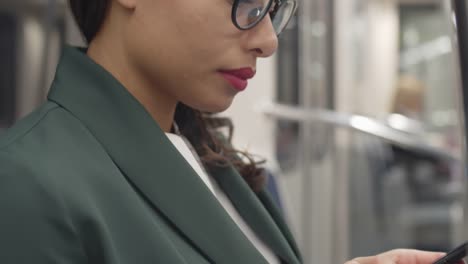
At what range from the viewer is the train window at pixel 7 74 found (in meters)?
1.92

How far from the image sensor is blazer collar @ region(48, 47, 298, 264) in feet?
2.27

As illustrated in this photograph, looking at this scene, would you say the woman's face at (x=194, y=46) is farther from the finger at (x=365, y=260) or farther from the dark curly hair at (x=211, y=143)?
the finger at (x=365, y=260)

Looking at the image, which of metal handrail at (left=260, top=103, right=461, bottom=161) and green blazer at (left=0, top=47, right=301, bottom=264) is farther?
metal handrail at (left=260, top=103, right=461, bottom=161)

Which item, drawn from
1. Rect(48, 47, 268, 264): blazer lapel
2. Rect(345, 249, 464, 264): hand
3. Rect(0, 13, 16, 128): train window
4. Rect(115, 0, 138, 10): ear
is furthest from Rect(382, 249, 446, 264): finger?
Rect(0, 13, 16, 128): train window

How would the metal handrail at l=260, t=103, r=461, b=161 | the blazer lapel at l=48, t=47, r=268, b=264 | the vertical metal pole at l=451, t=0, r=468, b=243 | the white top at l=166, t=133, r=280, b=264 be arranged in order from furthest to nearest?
the metal handrail at l=260, t=103, r=461, b=161 < the white top at l=166, t=133, r=280, b=264 < the blazer lapel at l=48, t=47, r=268, b=264 < the vertical metal pole at l=451, t=0, r=468, b=243

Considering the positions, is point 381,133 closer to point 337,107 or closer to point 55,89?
point 337,107

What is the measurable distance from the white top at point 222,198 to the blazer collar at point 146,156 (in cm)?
8

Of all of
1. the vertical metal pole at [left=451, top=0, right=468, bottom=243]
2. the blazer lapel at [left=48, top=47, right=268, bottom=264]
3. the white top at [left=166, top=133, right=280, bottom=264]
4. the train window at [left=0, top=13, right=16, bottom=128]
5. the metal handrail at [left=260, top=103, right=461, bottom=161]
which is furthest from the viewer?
the metal handrail at [left=260, top=103, right=461, bottom=161]

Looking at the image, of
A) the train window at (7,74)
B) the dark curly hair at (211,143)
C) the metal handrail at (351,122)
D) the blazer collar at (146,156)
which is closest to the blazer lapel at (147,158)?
the blazer collar at (146,156)

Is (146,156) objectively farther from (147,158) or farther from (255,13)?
(255,13)

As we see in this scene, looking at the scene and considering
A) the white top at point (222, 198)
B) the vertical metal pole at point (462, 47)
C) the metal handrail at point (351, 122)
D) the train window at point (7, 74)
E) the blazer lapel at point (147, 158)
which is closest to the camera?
the vertical metal pole at point (462, 47)

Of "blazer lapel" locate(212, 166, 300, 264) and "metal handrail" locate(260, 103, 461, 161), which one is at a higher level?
"blazer lapel" locate(212, 166, 300, 264)

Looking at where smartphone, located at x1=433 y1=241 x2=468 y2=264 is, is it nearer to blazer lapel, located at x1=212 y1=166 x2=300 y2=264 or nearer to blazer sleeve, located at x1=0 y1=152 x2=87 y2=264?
blazer lapel, located at x1=212 y1=166 x2=300 y2=264

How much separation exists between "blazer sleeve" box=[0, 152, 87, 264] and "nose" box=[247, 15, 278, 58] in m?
0.27
